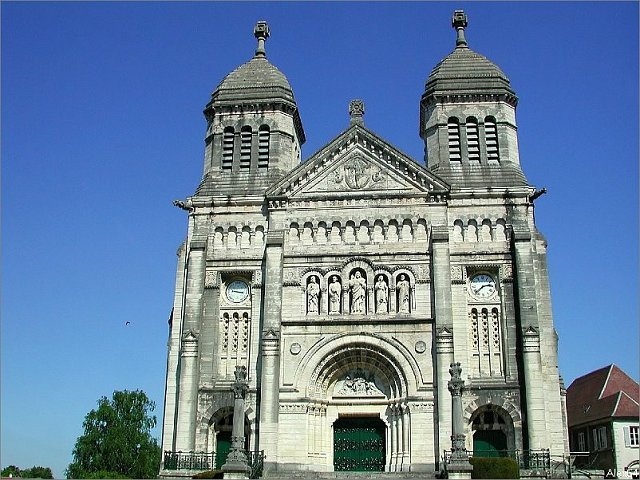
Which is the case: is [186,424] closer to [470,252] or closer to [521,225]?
[470,252]

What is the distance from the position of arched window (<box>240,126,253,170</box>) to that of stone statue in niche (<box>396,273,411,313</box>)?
9.68m

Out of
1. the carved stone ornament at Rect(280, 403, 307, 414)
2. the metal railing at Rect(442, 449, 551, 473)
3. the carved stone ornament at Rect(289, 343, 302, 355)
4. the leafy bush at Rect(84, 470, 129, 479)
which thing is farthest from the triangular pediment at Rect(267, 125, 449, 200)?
the leafy bush at Rect(84, 470, 129, 479)

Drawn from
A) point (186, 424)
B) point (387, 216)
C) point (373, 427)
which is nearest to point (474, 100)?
point (387, 216)

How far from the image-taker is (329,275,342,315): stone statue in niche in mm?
32272

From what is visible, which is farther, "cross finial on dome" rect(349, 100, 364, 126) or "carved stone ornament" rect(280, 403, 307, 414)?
"cross finial on dome" rect(349, 100, 364, 126)

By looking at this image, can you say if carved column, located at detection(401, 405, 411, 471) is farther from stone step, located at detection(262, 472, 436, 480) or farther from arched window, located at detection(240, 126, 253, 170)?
arched window, located at detection(240, 126, 253, 170)

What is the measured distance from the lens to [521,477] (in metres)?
27.9

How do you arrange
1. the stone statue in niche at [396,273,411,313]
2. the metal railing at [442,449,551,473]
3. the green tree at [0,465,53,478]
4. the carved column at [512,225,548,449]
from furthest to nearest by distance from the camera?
1. the green tree at [0,465,53,478]
2. the stone statue in niche at [396,273,411,313]
3. the carved column at [512,225,548,449]
4. the metal railing at [442,449,551,473]

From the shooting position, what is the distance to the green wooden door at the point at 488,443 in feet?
99.2

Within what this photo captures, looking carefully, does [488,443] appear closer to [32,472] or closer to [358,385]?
[358,385]

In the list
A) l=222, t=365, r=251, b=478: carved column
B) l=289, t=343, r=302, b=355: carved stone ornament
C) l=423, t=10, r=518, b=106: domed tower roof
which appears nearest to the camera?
l=222, t=365, r=251, b=478: carved column

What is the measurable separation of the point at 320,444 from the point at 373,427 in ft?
7.79

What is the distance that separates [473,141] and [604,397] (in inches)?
786

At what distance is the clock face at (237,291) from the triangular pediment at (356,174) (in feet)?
14.0
